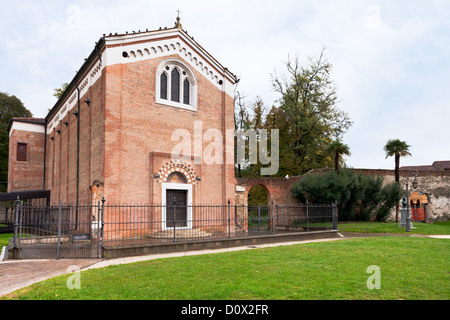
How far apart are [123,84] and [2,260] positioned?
27.0 ft

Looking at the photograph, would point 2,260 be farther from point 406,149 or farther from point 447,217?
point 447,217

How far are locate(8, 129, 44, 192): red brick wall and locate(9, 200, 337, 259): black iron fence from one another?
7.94 meters

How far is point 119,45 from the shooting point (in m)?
15.2

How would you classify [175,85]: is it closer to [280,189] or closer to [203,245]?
[203,245]

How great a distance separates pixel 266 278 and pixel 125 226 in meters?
8.91

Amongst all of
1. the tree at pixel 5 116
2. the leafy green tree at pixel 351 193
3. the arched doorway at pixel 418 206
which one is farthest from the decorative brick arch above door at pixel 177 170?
the tree at pixel 5 116

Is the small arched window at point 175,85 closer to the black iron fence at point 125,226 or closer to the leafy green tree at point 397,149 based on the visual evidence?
the black iron fence at point 125,226

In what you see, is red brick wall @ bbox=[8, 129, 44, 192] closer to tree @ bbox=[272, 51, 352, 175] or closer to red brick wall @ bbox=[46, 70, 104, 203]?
red brick wall @ bbox=[46, 70, 104, 203]

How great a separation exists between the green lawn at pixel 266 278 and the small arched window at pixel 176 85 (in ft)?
30.3

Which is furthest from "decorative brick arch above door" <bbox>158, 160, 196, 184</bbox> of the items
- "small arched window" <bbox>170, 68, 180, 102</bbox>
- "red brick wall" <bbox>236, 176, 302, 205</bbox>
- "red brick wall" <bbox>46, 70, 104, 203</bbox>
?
"red brick wall" <bbox>236, 176, 302, 205</bbox>

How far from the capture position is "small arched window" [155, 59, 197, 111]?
16672mm

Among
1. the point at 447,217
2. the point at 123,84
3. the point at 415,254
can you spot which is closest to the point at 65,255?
the point at 123,84

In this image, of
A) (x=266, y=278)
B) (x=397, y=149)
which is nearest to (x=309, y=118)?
(x=397, y=149)

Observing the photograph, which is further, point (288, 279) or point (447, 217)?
point (447, 217)
